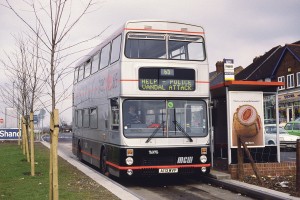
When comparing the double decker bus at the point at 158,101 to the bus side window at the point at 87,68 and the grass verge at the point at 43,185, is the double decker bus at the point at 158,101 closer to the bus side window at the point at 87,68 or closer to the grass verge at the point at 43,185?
the grass verge at the point at 43,185

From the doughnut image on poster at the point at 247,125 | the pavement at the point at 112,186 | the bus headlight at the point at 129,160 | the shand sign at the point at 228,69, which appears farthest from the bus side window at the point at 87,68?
the doughnut image on poster at the point at 247,125

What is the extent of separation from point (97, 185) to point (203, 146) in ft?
10.4

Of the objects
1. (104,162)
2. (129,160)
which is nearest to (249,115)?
(129,160)

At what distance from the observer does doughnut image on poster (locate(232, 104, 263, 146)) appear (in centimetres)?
1366

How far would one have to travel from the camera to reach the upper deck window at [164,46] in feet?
40.7

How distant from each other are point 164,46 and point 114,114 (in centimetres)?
244

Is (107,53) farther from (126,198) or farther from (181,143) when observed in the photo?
(126,198)

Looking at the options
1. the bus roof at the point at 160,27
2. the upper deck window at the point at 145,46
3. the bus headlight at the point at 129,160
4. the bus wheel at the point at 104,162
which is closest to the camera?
the bus headlight at the point at 129,160

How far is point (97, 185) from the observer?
11.6 m

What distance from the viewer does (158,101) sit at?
12.3 metres

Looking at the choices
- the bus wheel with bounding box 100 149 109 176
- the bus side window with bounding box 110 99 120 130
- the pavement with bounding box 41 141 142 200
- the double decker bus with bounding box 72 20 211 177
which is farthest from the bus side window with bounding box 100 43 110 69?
the pavement with bounding box 41 141 142 200

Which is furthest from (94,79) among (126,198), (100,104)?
(126,198)

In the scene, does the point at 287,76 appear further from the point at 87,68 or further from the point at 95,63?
the point at 95,63

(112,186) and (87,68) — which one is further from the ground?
(87,68)
